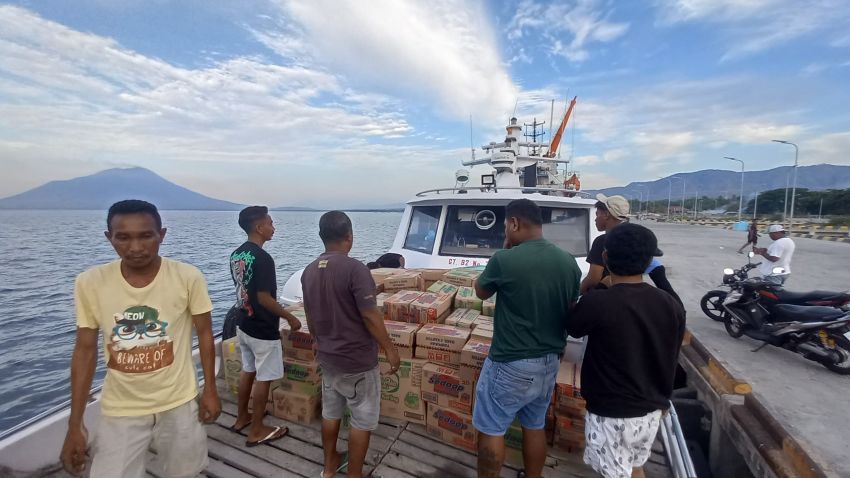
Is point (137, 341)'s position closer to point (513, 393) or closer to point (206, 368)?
point (206, 368)

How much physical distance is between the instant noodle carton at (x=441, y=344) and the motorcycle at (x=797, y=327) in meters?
5.15

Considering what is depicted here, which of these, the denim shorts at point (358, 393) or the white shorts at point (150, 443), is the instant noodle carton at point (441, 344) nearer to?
the denim shorts at point (358, 393)

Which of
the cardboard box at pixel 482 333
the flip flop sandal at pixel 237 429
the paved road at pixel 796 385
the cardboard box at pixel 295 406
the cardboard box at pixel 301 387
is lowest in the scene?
the paved road at pixel 796 385

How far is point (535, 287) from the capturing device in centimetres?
241

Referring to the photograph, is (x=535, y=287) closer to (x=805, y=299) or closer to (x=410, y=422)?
(x=410, y=422)

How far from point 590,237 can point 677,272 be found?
8948 millimetres

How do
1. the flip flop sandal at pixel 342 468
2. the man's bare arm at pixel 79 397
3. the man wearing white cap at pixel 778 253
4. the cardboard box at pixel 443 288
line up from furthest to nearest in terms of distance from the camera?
the man wearing white cap at pixel 778 253
the cardboard box at pixel 443 288
the flip flop sandal at pixel 342 468
the man's bare arm at pixel 79 397

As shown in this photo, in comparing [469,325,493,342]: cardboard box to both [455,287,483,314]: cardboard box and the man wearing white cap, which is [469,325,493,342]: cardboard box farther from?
the man wearing white cap

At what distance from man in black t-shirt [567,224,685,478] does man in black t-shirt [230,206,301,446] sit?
236 cm

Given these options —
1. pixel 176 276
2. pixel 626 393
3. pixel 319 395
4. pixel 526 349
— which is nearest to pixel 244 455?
pixel 319 395

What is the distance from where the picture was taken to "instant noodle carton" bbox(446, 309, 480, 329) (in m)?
3.78

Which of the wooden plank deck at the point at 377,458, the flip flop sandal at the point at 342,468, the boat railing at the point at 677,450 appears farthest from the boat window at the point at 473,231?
the flip flop sandal at the point at 342,468

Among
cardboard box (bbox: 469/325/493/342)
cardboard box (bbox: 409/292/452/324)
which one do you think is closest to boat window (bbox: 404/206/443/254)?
cardboard box (bbox: 409/292/452/324)

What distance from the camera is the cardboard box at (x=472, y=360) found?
10.3 feet
